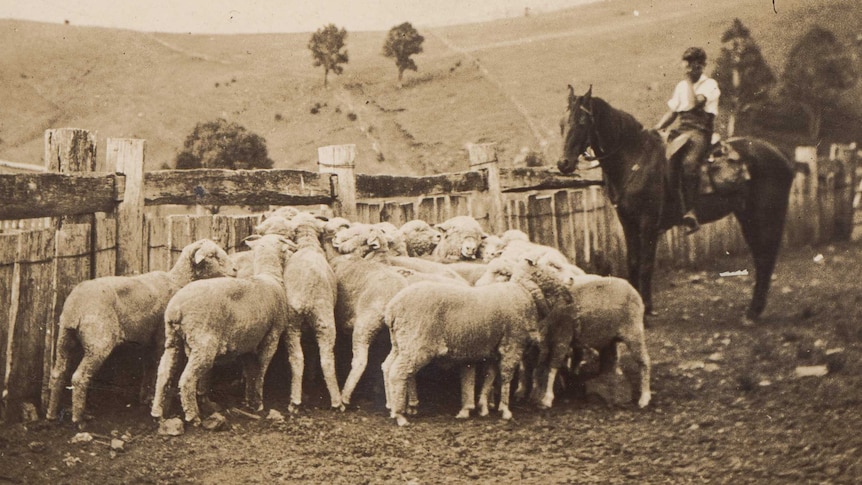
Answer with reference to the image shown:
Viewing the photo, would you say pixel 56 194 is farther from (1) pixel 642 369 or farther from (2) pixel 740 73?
(2) pixel 740 73

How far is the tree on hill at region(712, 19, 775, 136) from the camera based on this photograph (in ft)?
26.6

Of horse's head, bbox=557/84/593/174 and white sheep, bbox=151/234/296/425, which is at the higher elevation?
horse's head, bbox=557/84/593/174

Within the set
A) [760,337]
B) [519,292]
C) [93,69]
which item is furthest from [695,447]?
[93,69]

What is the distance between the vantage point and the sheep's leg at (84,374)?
221 inches

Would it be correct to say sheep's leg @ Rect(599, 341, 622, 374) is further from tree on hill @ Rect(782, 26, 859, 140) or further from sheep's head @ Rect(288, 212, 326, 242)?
tree on hill @ Rect(782, 26, 859, 140)

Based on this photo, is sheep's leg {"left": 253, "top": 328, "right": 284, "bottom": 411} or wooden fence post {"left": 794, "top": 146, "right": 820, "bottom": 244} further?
wooden fence post {"left": 794, "top": 146, "right": 820, "bottom": 244}

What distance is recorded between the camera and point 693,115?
9.17m

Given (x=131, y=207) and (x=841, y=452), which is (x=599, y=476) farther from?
(x=131, y=207)

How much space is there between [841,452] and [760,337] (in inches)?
116

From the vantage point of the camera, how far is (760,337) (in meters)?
7.36

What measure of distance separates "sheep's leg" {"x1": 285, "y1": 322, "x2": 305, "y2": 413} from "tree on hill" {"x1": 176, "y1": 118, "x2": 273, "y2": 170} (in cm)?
543

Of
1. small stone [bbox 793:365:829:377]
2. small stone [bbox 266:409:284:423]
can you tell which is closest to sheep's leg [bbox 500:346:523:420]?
small stone [bbox 266:409:284:423]

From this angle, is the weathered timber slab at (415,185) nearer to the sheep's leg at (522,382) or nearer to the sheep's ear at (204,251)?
the sheep's ear at (204,251)

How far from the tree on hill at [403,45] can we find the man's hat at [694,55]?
2831mm
